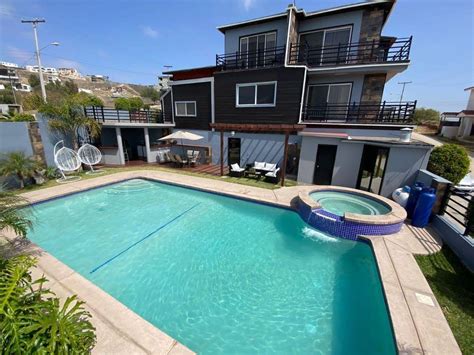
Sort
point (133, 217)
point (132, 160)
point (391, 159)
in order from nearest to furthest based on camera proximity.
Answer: point (133, 217) → point (391, 159) → point (132, 160)

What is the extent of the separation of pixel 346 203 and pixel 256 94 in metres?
8.35

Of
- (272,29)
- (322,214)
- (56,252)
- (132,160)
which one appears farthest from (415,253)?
(132,160)

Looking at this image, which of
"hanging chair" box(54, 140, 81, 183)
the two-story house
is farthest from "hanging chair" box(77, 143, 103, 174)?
the two-story house

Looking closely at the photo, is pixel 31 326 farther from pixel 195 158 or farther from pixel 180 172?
pixel 195 158

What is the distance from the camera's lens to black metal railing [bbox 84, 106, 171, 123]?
13.6 meters

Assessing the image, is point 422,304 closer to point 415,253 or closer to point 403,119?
point 415,253

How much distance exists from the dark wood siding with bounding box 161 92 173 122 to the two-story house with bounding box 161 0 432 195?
314cm

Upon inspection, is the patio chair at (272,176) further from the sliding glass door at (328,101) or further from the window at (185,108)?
the window at (185,108)

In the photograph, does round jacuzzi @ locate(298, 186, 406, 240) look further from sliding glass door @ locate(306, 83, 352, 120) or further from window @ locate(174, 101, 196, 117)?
window @ locate(174, 101, 196, 117)

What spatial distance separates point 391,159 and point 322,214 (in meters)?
4.44

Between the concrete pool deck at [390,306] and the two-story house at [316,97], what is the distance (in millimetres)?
4214

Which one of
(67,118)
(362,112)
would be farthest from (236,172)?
(67,118)

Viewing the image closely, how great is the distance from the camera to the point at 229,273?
5.28 meters

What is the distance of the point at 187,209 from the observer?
8711mm
